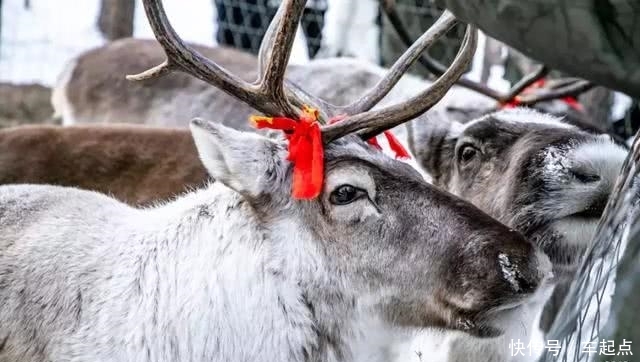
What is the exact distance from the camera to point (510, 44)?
2.25 meters

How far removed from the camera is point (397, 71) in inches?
138

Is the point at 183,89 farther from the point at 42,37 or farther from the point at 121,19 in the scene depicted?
the point at 42,37

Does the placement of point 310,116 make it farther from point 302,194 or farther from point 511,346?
point 511,346

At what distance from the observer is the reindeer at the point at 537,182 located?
3.51m

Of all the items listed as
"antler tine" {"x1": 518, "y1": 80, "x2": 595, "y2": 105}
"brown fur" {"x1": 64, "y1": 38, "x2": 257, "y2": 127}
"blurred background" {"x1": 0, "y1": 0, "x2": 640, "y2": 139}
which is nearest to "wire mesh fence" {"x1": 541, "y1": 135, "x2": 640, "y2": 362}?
"antler tine" {"x1": 518, "y1": 80, "x2": 595, "y2": 105}

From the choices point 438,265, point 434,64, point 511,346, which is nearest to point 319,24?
point 434,64

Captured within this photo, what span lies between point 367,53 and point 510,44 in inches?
220

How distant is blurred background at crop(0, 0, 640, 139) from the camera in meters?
7.08

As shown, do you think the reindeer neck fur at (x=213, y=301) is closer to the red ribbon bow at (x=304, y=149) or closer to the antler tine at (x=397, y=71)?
the red ribbon bow at (x=304, y=149)

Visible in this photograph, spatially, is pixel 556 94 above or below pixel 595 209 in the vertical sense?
below

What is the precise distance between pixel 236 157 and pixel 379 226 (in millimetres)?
417

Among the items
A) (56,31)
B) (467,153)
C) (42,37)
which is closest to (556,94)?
(467,153)

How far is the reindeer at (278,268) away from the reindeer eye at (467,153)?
86 cm

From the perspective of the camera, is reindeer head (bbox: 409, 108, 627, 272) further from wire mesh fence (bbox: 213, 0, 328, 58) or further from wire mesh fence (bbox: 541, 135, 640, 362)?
wire mesh fence (bbox: 213, 0, 328, 58)
